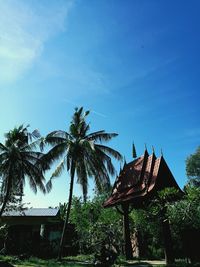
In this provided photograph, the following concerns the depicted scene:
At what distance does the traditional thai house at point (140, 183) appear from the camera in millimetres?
15609

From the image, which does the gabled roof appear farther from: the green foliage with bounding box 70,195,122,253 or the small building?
the small building

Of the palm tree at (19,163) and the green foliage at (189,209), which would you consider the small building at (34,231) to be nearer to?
the palm tree at (19,163)

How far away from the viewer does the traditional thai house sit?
15609 millimetres

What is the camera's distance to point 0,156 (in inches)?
883

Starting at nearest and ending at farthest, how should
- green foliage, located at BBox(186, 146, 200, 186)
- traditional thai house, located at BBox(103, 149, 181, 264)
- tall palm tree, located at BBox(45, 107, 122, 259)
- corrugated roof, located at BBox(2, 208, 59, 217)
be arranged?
1. traditional thai house, located at BBox(103, 149, 181, 264)
2. tall palm tree, located at BBox(45, 107, 122, 259)
3. corrugated roof, located at BBox(2, 208, 59, 217)
4. green foliage, located at BBox(186, 146, 200, 186)

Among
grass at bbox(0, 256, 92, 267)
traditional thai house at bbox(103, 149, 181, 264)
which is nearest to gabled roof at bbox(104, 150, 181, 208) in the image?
traditional thai house at bbox(103, 149, 181, 264)

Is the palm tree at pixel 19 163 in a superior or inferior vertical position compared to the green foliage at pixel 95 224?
superior

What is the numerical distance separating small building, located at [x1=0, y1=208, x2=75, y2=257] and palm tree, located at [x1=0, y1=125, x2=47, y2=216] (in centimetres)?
363

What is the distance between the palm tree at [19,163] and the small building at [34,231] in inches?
143

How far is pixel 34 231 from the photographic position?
26688mm

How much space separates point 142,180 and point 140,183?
0.25m

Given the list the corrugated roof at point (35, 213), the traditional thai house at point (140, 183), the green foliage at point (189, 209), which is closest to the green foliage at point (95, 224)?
the traditional thai house at point (140, 183)

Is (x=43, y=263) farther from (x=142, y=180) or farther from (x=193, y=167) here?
(x=193, y=167)

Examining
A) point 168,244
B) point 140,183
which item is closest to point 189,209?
point 168,244
